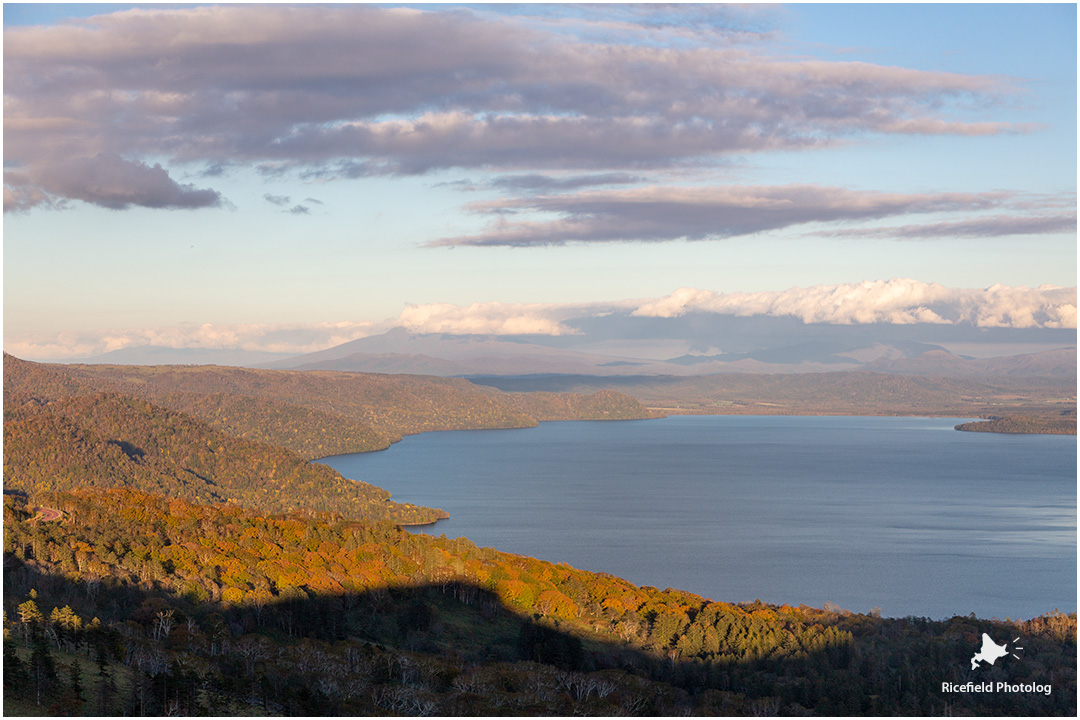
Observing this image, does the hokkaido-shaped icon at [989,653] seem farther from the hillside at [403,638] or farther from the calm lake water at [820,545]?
the calm lake water at [820,545]

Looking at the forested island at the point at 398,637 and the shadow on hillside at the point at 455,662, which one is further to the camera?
the shadow on hillside at the point at 455,662

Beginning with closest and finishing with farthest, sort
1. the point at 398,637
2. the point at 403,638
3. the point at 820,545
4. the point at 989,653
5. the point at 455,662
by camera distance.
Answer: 1. the point at 455,662
2. the point at 989,653
3. the point at 403,638
4. the point at 398,637
5. the point at 820,545

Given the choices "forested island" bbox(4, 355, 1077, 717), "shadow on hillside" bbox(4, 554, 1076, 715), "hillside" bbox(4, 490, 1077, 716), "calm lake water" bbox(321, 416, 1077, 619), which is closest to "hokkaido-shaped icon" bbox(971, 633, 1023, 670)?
"forested island" bbox(4, 355, 1077, 717)

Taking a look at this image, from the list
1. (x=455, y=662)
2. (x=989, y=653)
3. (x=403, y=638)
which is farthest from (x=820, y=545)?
(x=455, y=662)

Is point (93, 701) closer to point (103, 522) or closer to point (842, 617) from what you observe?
point (103, 522)

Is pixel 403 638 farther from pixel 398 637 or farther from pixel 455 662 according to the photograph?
pixel 455 662

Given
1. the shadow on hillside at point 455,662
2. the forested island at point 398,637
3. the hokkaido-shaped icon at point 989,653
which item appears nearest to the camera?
the forested island at point 398,637

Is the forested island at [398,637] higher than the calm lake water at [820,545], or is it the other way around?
the forested island at [398,637]

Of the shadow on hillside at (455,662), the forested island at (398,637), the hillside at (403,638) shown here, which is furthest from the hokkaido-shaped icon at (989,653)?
the shadow on hillside at (455,662)
